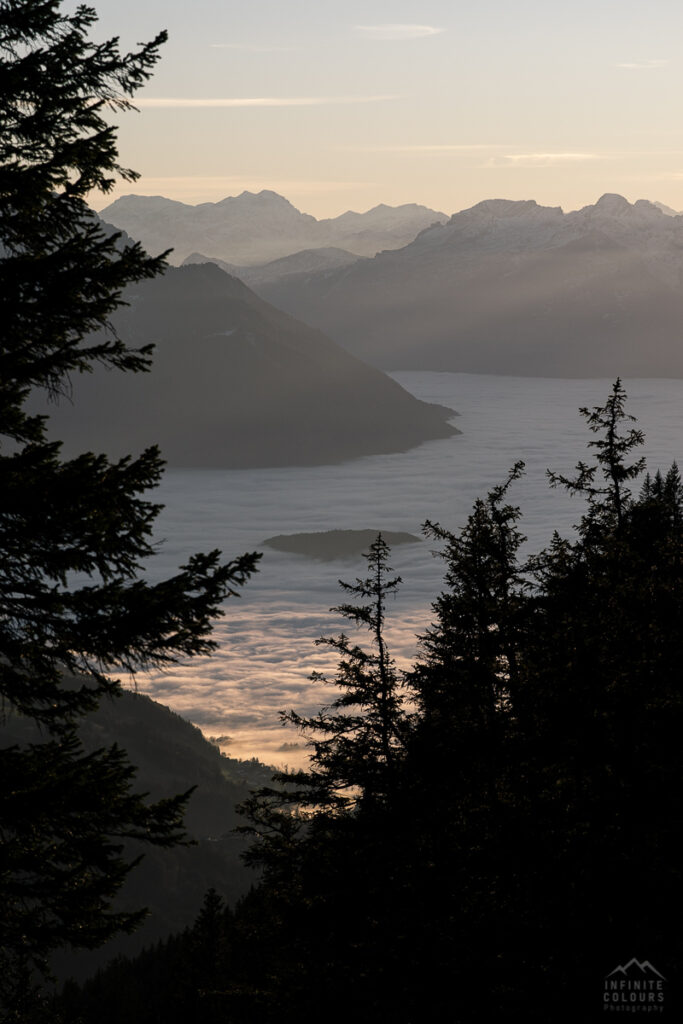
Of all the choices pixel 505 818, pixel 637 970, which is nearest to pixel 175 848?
pixel 505 818

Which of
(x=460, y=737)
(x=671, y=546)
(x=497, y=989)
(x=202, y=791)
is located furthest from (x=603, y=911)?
(x=202, y=791)

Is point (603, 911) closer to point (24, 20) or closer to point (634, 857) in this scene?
point (634, 857)

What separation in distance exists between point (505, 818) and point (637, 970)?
3011 mm

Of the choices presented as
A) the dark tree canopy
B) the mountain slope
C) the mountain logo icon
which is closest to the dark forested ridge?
the mountain logo icon

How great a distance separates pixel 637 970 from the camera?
14.7 m

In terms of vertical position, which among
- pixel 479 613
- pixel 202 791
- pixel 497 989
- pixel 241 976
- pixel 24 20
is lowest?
pixel 202 791

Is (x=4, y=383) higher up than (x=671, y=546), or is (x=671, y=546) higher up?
(x=4, y=383)

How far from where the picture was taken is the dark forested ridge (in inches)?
583

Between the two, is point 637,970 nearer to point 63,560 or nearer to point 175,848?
point 63,560

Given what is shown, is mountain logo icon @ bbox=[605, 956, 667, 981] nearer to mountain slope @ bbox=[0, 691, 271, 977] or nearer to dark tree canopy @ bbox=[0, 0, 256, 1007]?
dark tree canopy @ bbox=[0, 0, 256, 1007]

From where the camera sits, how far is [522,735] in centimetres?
1659

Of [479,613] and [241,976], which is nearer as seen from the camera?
[479,613]

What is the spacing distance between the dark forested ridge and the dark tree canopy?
6.67 m

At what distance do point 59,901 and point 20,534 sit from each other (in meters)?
3.82
